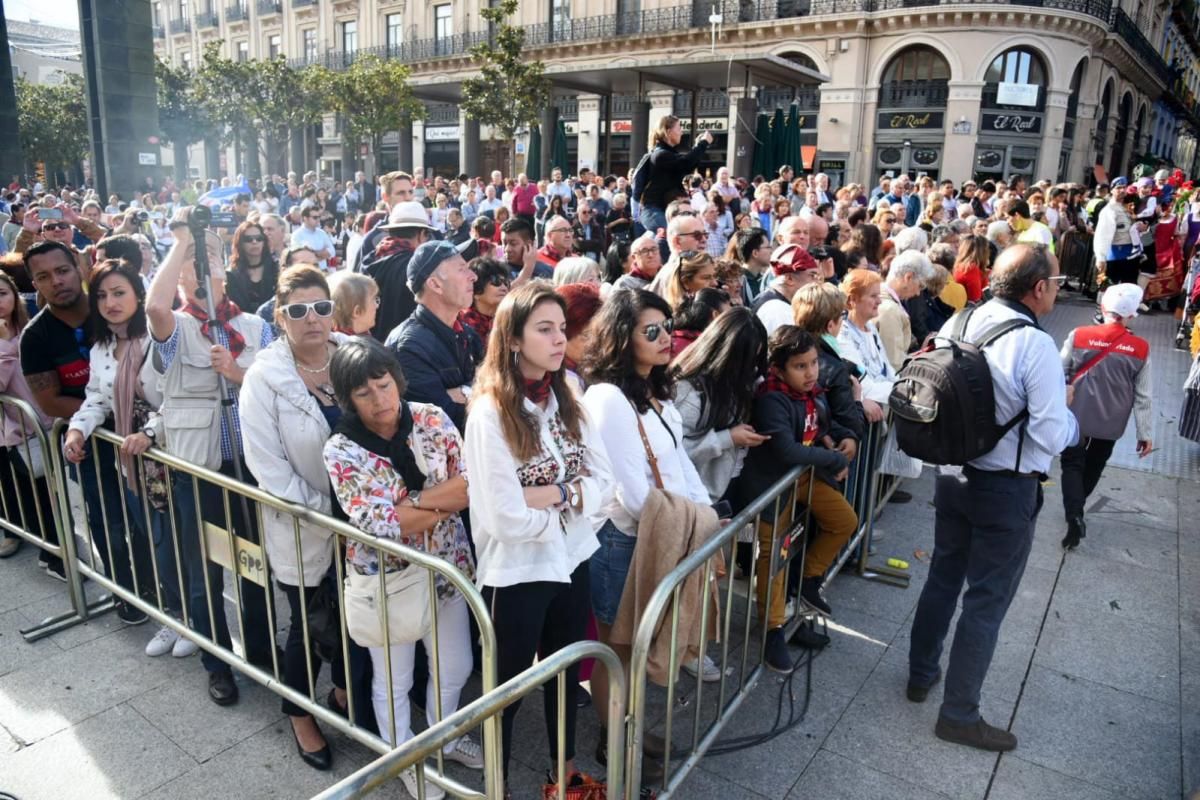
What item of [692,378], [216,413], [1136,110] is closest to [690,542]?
[692,378]

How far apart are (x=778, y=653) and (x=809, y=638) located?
0.37 meters

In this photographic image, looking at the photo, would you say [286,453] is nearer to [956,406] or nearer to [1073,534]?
[956,406]

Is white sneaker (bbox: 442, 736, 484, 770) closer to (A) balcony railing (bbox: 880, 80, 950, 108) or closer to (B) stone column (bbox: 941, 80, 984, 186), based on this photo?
(B) stone column (bbox: 941, 80, 984, 186)

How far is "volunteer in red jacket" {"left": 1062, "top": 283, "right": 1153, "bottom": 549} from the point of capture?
5.40 m

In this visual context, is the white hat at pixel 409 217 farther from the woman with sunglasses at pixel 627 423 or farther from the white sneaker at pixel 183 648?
the white sneaker at pixel 183 648

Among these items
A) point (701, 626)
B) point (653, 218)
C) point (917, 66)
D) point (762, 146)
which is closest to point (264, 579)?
point (701, 626)

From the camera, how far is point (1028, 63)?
30.2m

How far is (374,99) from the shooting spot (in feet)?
110

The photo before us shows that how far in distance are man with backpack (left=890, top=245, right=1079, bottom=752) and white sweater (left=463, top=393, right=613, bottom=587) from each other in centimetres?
143

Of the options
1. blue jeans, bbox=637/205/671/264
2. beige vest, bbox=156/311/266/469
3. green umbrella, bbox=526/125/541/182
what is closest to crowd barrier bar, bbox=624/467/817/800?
beige vest, bbox=156/311/266/469

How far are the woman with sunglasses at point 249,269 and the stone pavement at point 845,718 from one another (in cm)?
206

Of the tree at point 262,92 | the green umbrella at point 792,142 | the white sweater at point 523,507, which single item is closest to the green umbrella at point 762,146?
the green umbrella at point 792,142

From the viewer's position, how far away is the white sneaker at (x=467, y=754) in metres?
3.31

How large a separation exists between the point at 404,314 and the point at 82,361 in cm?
167
